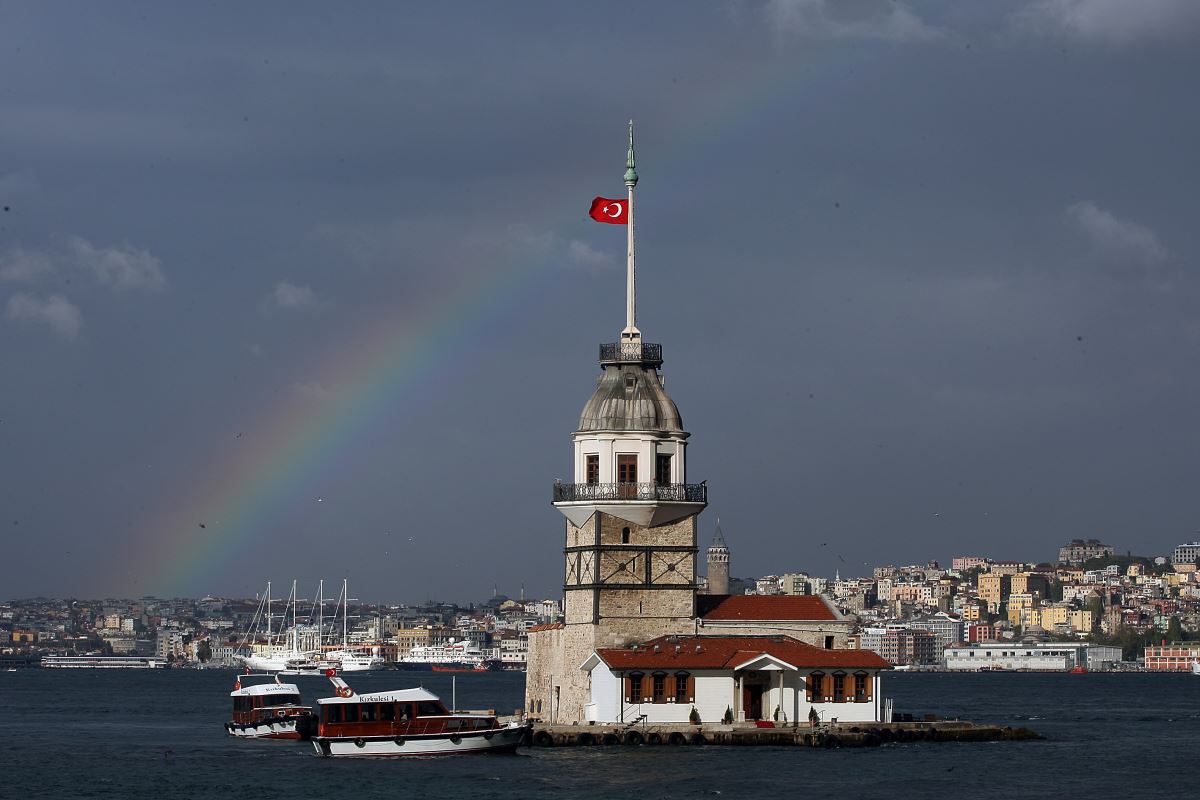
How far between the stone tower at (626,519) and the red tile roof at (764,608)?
1.54 meters

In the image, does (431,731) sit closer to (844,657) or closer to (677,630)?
(677,630)

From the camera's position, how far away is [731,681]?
6366cm

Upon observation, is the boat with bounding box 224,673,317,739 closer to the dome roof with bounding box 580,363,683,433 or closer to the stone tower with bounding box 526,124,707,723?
the stone tower with bounding box 526,124,707,723

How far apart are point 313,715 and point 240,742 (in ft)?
9.66

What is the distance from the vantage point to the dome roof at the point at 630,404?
218 feet

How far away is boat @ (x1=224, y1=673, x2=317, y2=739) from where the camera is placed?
3103 inches

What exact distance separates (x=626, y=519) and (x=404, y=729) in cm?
966

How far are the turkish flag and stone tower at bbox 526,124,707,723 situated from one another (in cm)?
375

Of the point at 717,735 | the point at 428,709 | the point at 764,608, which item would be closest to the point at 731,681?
the point at 717,735

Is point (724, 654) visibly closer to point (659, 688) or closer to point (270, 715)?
point (659, 688)

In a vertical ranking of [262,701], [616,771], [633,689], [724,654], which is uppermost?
[724,654]

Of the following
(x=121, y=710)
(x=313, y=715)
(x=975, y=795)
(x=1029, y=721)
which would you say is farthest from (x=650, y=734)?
(x=121, y=710)

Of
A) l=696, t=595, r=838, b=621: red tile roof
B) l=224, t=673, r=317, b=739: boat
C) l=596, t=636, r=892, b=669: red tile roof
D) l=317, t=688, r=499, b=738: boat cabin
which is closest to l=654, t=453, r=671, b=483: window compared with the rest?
l=696, t=595, r=838, b=621: red tile roof

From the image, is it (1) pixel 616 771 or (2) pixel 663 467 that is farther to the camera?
(2) pixel 663 467
